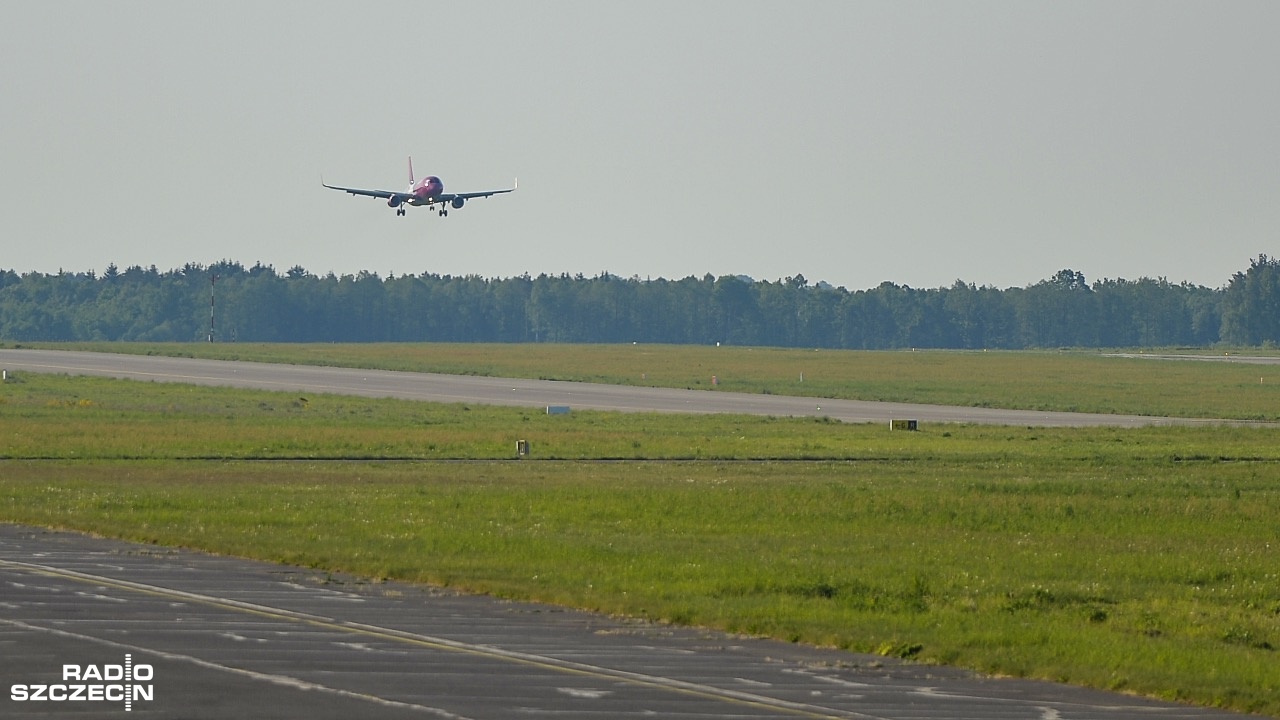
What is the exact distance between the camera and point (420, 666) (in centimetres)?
1927

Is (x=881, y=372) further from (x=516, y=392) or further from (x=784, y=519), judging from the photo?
(x=784, y=519)

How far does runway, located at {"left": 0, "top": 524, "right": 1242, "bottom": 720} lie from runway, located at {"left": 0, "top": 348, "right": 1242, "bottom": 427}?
2409 inches

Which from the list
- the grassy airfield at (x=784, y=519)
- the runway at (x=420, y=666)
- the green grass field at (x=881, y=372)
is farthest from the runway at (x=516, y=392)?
the runway at (x=420, y=666)

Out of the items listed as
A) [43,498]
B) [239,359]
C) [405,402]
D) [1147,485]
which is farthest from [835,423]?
[239,359]

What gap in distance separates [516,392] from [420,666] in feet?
287

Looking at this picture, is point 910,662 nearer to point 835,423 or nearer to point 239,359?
point 835,423

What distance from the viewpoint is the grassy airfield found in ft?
77.2

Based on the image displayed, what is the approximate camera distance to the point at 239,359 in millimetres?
145375

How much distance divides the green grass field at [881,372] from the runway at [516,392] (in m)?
5.38

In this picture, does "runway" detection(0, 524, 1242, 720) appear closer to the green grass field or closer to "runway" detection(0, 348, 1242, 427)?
"runway" detection(0, 348, 1242, 427)

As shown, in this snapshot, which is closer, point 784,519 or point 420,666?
point 420,666

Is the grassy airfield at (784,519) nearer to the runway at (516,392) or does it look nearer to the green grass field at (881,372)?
the runway at (516,392)

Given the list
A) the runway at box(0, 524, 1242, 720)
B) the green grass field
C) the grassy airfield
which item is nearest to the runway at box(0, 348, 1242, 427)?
the green grass field

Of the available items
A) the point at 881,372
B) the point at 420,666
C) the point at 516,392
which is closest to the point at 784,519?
the point at 420,666
